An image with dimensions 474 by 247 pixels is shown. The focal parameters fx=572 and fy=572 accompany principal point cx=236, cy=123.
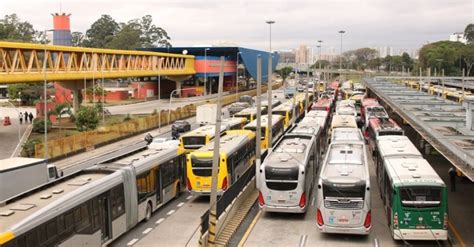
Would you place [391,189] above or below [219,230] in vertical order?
above

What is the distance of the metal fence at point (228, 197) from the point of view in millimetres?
18375

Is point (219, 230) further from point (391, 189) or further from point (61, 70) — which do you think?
point (61, 70)

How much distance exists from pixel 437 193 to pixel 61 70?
4264cm

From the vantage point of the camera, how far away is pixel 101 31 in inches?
6496

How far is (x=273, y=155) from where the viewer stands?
23938mm

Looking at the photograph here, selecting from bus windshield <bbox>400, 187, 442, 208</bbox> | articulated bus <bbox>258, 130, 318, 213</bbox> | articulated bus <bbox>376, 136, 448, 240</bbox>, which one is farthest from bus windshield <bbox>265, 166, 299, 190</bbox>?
bus windshield <bbox>400, 187, 442, 208</bbox>

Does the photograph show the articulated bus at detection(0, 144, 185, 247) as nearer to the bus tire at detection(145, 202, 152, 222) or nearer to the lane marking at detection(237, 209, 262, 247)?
the bus tire at detection(145, 202, 152, 222)

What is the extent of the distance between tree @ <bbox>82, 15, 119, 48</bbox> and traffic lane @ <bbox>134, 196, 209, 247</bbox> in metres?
143

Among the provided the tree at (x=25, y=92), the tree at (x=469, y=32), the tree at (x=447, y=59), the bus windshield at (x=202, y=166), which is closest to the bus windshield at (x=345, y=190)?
the bus windshield at (x=202, y=166)

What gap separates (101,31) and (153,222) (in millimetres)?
149622

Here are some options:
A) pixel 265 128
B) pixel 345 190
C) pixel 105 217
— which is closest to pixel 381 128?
pixel 265 128

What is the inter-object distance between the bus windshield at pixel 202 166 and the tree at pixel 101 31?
14284 centimetres

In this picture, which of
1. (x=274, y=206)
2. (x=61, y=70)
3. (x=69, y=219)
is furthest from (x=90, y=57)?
(x=69, y=219)

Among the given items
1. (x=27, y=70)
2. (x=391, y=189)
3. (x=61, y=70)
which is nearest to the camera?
(x=391, y=189)
